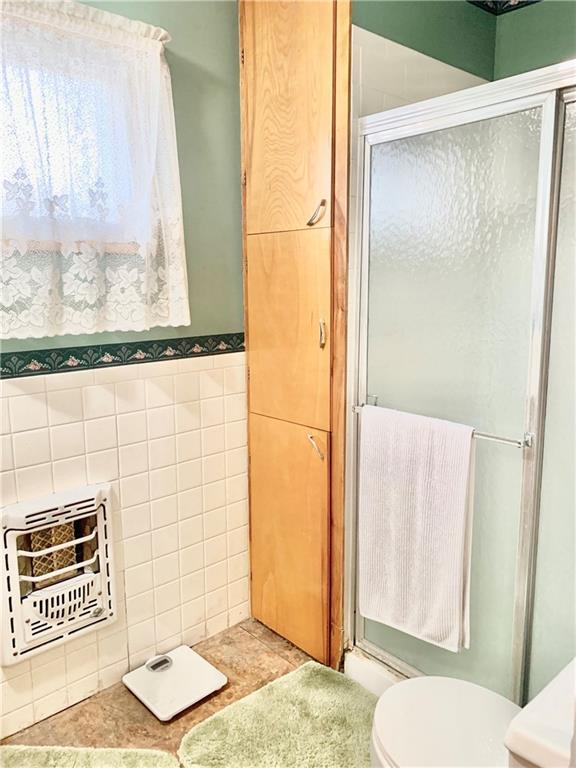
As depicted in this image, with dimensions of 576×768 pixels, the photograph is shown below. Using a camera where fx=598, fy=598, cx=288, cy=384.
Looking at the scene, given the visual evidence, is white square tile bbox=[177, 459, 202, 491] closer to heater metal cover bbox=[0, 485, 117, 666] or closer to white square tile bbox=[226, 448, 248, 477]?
white square tile bbox=[226, 448, 248, 477]

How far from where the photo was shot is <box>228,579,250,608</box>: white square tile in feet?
7.29

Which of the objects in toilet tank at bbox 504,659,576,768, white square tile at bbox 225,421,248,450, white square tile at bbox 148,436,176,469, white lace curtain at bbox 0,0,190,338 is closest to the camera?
toilet tank at bbox 504,659,576,768

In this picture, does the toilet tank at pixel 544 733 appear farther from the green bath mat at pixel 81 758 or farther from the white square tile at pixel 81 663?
the white square tile at pixel 81 663

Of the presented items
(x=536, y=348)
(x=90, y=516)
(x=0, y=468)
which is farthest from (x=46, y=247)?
(x=536, y=348)

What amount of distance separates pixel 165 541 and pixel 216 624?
43 centimetres

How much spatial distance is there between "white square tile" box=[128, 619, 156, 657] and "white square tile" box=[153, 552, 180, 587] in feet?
0.45

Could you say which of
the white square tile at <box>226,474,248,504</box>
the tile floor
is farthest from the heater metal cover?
the white square tile at <box>226,474,248,504</box>

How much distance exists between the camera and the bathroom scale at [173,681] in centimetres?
180

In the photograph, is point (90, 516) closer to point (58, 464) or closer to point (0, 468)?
point (58, 464)

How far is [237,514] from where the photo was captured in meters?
2.20

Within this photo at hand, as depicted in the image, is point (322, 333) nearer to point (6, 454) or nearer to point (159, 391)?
point (159, 391)

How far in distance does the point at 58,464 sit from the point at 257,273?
88 centimetres

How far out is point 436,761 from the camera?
1.19 metres

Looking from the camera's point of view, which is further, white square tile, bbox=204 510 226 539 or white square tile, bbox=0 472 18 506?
white square tile, bbox=204 510 226 539
